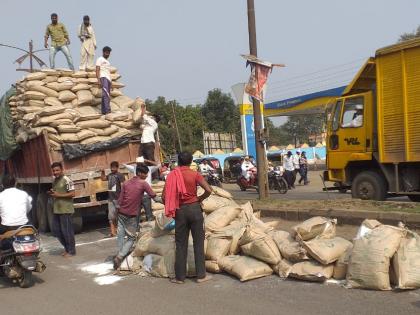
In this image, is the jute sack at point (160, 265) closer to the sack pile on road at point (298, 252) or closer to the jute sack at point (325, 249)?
the sack pile on road at point (298, 252)

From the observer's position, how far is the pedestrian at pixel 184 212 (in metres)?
6.00

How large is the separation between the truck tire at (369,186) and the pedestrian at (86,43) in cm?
Result: 749

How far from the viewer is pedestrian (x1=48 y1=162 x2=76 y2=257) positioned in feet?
27.2

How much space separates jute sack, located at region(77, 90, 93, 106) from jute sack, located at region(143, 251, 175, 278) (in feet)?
19.3

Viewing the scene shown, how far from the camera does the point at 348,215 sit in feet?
26.6

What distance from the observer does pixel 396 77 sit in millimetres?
9852

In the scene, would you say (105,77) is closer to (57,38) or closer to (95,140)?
(95,140)

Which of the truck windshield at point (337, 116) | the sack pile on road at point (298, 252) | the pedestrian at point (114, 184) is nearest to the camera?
the sack pile on road at point (298, 252)

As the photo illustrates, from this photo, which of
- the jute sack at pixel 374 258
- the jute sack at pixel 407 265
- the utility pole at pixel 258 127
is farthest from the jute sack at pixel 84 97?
the jute sack at pixel 407 265

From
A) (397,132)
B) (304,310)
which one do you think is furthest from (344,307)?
(397,132)

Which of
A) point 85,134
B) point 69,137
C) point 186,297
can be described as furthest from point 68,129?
point 186,297

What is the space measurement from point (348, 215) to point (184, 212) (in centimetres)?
325

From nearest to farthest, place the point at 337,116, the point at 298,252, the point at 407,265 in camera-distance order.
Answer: the point at 407,265
the point at 298,252
the point at 337,116

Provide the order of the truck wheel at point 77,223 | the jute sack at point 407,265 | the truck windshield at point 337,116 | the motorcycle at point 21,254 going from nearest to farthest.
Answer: the jute sack at point 407,265 < the motorcycle at point 21,254 < the truck wheel at point 77,223 < the truck windshield at point 337,116
